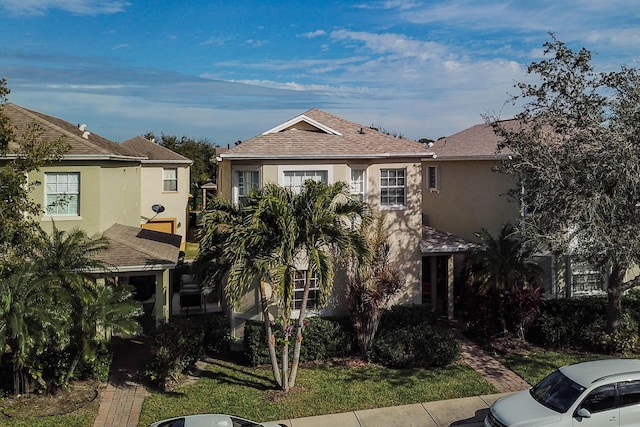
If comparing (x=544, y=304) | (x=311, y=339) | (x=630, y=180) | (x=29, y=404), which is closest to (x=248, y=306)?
(x=311, y=339)

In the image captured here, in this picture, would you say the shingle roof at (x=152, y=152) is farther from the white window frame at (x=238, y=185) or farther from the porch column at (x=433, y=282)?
the porch column at (x=433, y=282)

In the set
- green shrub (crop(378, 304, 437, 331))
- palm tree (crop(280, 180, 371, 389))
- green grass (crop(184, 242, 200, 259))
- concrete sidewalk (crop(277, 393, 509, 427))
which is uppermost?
palm tree (crop(280, 180, 371, 389))

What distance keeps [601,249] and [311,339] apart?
8.17 meters

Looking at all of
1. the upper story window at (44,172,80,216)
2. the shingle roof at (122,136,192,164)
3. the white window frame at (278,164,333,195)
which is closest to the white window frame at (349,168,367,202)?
the white window frame at (278,164,333,195)

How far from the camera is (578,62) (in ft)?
49.0

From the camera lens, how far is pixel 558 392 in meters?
10.8

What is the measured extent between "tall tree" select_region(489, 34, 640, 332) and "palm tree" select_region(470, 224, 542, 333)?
1.17 meters

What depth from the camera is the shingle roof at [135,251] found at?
1507 cm

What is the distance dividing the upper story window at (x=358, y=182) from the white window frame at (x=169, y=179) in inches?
711

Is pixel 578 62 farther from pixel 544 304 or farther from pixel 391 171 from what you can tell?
pixel 544 304

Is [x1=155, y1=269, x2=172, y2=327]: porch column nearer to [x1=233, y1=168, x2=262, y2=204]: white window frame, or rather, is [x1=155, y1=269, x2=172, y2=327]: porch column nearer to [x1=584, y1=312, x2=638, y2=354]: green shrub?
[x1=233, y1=168, x2=262, y2=204]: white window frame

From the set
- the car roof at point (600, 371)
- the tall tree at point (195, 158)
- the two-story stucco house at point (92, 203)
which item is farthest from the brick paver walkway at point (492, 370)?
the tall tree at point (195, 158)

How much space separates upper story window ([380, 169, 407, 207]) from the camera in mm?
17794

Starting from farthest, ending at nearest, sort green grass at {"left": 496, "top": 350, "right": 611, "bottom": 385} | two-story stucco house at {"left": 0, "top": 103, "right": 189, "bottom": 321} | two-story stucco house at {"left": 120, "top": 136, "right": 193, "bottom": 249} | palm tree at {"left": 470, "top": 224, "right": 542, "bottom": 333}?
Result: 1. two-story stucco house at {"left": 120, "top": 136, "right": 193, "bottom": 249}
2. palm tree at {"left": 470, "top": 224, "right": 542, "bottom": 333}
3. two-story stucco house at {"left": 0, "top": 103, "right": 189, "bottom": 321}
4. green grass at {"left": 496, "top": 350, "right": 611, "bottom": 385}
